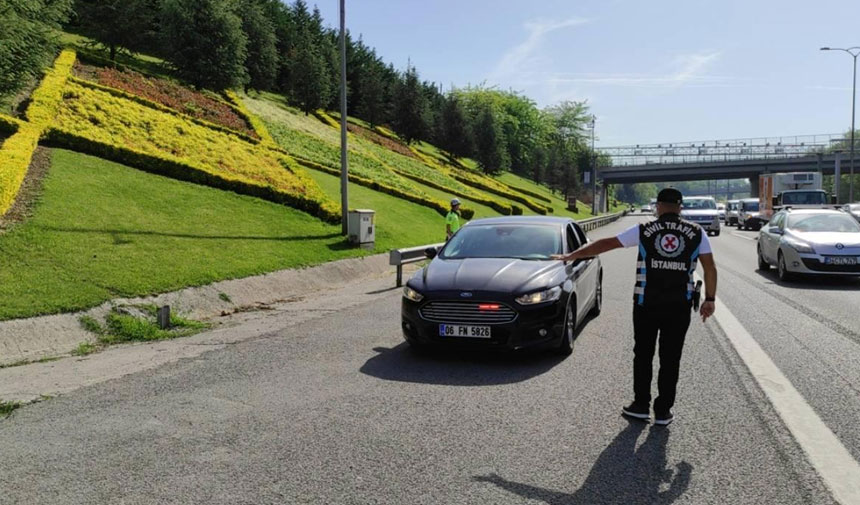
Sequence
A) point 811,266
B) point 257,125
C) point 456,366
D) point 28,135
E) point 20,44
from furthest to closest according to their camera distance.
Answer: point 257,125 → point 20,44 → point 28,135 → point 811,266 → point 456,366

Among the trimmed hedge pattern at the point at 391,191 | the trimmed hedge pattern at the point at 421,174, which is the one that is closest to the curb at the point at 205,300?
the trimmed hedge pattern at the point at 391,191

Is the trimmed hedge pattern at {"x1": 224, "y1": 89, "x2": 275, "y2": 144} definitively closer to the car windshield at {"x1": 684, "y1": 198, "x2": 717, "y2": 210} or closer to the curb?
the curb

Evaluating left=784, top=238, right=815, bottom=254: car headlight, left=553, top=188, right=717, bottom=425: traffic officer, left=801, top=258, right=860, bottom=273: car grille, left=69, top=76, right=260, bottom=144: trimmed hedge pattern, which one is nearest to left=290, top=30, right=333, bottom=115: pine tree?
left=69, top=76, right=260, bottom=144: trimmed hedge pattern

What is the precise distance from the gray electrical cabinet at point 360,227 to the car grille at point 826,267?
34.1ft

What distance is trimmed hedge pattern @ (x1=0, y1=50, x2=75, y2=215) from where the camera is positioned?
13.0 metres

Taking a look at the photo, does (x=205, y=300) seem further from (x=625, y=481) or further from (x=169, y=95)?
(x=169, y=95)

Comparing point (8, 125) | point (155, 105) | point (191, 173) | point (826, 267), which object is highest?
point (155, 105)

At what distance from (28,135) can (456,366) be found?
1618 cm

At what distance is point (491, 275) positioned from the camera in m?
6.82

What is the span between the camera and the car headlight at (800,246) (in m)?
12.8

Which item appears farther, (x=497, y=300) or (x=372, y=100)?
(x=372, y=100)

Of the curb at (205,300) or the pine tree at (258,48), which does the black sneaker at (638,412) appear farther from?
the pine tree at (258,48)

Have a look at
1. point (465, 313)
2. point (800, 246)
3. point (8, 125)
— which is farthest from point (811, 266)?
point (8, 125)

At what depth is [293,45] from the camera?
73.1 m
